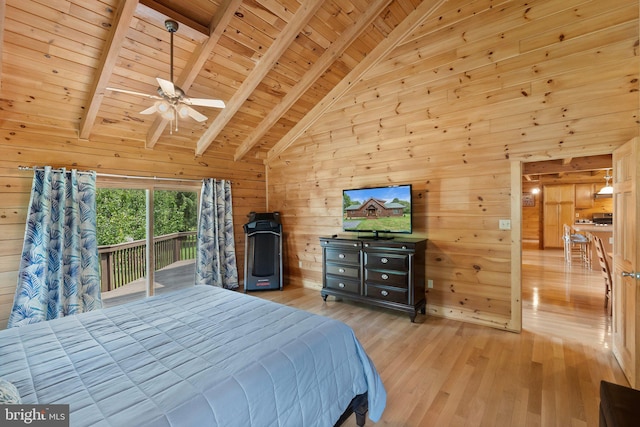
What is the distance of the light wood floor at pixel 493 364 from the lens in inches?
74.0

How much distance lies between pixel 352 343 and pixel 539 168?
6.29 m

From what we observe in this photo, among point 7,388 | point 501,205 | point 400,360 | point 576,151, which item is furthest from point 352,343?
point 576,151

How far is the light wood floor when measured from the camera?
6.17 feet

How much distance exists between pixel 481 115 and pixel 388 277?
224 centimetres

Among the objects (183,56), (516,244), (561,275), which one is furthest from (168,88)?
(561,275)

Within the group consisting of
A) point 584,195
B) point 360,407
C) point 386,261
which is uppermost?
point 584,195

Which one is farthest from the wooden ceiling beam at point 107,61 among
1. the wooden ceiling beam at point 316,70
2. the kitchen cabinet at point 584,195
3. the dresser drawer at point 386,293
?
the kitchen cabinet at point 584,195

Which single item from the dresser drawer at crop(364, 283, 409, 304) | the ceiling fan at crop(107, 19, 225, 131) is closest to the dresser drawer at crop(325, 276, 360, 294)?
the dresser drawer at crop(364, 283, 409, 304)

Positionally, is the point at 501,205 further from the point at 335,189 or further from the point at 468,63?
the point at 335,189

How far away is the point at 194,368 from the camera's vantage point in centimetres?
129

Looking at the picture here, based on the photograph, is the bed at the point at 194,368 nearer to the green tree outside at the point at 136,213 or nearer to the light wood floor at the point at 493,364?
the light wood floor at the point at 493,364

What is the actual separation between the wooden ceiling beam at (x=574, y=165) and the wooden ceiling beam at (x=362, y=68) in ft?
11.6

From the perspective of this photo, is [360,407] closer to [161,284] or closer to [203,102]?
[203,102]

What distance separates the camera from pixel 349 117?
4340 mm
